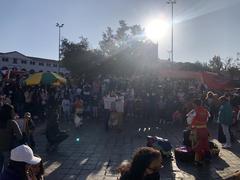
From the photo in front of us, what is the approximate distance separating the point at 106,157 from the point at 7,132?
14.4ft

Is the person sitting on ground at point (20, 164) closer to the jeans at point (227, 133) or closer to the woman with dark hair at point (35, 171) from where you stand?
the woman with dark hair at point (35, 171)

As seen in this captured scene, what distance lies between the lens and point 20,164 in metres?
4.05

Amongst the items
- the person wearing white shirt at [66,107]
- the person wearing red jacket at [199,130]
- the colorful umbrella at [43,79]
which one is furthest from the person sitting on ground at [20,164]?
the colorful umbrella at [43,79]

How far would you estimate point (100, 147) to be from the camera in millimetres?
12250

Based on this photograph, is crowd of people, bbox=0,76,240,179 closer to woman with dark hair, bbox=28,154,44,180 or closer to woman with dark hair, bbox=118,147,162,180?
woman with dark hair, bbox=28,154,44,180

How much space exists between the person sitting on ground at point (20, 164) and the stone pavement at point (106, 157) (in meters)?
4.55

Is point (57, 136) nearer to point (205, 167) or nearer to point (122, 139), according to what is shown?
point (122, 139)

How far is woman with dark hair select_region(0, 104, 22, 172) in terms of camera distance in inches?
262

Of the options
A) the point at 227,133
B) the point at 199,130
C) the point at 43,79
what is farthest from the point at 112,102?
the point at 199,130

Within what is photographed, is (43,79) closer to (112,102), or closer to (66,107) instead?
(66,107)

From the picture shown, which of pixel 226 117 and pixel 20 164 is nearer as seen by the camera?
pixel 20 164

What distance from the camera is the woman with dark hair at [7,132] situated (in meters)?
6.65

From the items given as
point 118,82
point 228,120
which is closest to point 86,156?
point 228,120

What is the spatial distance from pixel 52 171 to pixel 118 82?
47.5 feet
